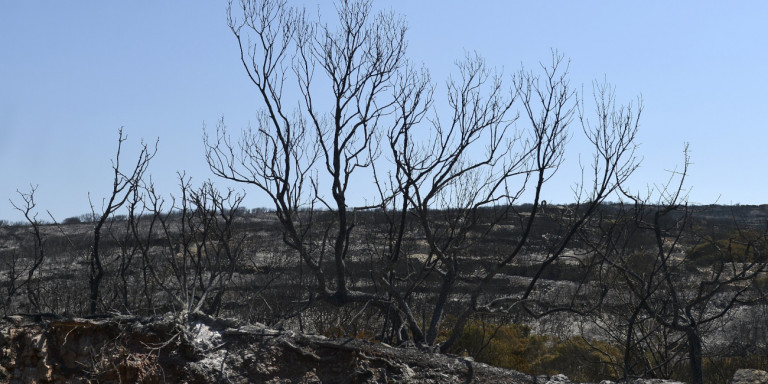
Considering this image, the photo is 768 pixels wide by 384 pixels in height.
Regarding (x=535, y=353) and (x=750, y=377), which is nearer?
(x=750, y=377)

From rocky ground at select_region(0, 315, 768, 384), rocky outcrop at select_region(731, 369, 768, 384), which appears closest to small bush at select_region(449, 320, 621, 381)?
rocky outcrop at select_region(731, 369, 768, 384)

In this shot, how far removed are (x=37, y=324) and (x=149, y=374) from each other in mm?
959

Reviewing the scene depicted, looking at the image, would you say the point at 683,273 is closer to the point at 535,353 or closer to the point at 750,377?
the point at 535,353

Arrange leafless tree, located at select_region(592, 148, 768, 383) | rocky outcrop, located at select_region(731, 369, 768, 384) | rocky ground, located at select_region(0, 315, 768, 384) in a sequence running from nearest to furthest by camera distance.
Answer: rocky ground, located at select_region(0, 315, 768, 384) → rocky outcrop, located at select_region(731, 369, 768, 384) → leafless tree, located at select_region(592, 148, 768, 383)

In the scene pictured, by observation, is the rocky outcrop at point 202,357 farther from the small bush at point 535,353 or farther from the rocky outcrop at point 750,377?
the small bush at point 535,353

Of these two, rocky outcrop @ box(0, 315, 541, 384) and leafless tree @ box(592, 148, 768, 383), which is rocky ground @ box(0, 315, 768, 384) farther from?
leafless tree @ box(592, 148, 768, 383)

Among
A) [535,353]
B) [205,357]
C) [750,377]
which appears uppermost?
[205,357]

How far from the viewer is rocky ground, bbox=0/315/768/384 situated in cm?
459

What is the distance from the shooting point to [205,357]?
4.70m

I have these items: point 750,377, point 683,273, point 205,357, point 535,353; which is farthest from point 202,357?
point 683,273

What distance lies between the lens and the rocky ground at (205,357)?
15.1 feet

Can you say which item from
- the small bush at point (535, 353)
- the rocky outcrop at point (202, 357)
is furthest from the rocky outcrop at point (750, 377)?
the small bush at point (535, 353)


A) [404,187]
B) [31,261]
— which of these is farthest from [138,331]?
[31,261]

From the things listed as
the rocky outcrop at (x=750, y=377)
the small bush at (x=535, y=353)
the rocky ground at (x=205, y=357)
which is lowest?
the small bush at (x=535, y=353)
